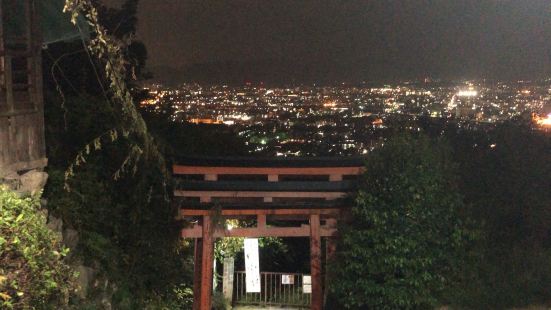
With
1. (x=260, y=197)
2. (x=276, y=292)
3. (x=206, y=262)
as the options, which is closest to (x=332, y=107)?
(x=276, y=292)

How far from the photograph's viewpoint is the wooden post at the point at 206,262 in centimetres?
1005

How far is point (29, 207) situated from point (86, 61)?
6.94 m

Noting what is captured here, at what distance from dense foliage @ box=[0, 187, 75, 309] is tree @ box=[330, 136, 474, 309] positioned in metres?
4.32

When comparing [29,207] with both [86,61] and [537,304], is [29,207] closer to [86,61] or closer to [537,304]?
[86,61]

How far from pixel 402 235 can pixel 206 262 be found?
3.29m

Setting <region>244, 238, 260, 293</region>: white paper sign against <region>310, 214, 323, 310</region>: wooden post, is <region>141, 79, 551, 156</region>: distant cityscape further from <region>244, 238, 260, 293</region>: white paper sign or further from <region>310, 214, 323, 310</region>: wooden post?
<region>310, 214, 323, 310</region>: wooden post

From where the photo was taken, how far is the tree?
8844 millimetres

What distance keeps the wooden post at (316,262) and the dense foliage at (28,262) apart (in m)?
4.63

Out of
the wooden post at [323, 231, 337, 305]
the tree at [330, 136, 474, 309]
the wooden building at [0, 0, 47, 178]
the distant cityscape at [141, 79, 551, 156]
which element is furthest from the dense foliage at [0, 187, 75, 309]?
the distant cityscape at [141, 79, 551, 156]

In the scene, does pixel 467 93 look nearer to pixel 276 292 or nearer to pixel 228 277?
pixel 276 292

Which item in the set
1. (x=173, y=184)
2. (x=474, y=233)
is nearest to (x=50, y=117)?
(x=173, y=184)

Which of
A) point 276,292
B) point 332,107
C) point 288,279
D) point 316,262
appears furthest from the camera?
point 332,107

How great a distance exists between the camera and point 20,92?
7395 millimetres

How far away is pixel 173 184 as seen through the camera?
9.67 metres
